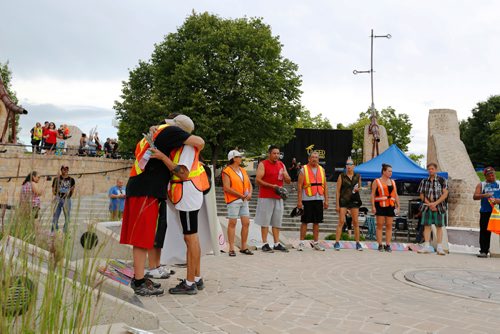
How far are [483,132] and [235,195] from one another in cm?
6090

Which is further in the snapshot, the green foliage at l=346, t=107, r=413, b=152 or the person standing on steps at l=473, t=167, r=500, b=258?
the green foliage at l=346, t=107, r=413, b=152

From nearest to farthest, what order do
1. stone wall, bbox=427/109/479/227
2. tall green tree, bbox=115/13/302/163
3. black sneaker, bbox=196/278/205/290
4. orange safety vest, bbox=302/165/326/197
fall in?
black sneaker, bbox=196/278/205/290 → orange safety vest, bbox=302/165/326/197 → stone wall, bbox=427/109/479/227 → tall green tree, bbox=115/13/302/163

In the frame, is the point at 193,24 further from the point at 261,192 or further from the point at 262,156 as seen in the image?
the point at 261,192

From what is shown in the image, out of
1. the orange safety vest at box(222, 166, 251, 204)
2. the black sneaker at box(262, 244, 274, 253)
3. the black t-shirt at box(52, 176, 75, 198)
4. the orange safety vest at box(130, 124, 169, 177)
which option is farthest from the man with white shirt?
the black sneaker at box(262, 244, 274, 253)

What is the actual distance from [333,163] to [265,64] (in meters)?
13.1

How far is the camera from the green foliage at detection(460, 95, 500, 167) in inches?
2276

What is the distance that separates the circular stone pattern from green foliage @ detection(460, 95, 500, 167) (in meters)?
56.4

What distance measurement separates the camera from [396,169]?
1644cm

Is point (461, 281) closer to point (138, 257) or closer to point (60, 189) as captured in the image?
point (138, 257)

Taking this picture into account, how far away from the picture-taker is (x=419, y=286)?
18.5ft

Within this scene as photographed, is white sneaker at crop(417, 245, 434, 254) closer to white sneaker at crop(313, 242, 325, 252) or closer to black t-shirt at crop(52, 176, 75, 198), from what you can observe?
white sneaker at crop(313, 242, 325, 252)

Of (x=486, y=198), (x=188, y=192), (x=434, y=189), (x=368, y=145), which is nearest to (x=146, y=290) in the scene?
(x=188, y=192)

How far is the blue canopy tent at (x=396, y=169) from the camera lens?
52.7 feet

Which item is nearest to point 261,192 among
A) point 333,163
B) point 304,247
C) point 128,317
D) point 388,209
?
point 304,247
